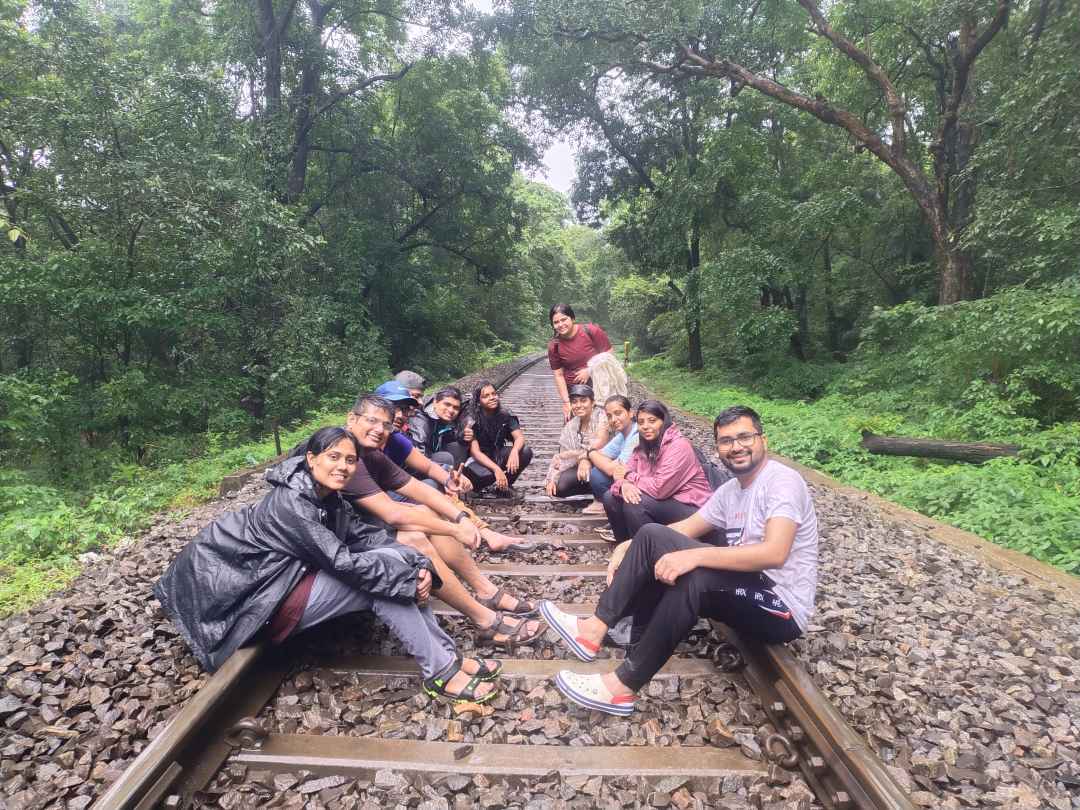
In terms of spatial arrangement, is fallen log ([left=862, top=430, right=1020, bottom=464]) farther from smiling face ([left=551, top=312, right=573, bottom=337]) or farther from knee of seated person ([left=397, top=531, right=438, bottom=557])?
knee of seated person ([left=397, top=531, right=438, bottom=557])

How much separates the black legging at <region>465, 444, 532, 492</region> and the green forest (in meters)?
2.81

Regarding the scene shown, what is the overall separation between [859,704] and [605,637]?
3.93ft

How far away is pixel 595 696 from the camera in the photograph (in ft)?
7.74

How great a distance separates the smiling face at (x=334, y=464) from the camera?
8.34 ft

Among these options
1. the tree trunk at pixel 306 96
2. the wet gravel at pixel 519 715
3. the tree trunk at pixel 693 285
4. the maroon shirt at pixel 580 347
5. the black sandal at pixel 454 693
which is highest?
the tree trunk at pixel 306 96

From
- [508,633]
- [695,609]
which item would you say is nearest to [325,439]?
[508,633]

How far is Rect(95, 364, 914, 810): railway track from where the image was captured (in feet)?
6.20

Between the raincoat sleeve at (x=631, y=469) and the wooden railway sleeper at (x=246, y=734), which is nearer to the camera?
the wooden railway sleeper at (x=246, y=734)

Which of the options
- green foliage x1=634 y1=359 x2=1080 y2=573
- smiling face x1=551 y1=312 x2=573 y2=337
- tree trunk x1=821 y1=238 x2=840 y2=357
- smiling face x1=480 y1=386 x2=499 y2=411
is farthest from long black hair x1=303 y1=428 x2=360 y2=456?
tree trunk x1=821 y1=238 x2=840 y2=357

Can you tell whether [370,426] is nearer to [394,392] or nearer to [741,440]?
[394,392]

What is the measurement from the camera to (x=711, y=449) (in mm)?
7164

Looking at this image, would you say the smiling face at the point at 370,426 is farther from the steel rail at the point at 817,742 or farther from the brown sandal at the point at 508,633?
the steel rail at the point at 817,742

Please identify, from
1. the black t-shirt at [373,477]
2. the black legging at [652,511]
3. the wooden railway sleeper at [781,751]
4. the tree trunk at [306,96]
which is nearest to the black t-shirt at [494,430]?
the black t-shirt at [373,477]

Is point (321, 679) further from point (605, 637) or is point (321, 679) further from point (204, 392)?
point (204, 392)
